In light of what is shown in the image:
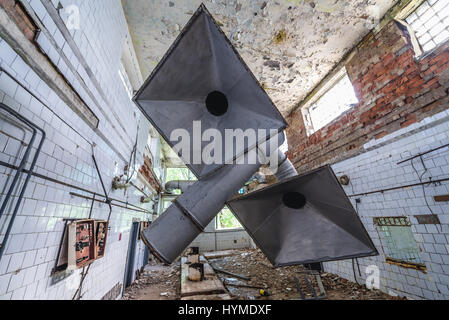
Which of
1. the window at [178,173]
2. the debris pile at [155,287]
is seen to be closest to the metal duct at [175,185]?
the window at [178,173]

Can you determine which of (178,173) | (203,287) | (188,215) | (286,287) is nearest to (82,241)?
(188,215)

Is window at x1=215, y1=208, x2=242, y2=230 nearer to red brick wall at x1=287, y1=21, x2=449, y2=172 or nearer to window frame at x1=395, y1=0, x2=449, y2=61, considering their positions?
red brick wall at x1=287, y1=21, x2=449, y2=172

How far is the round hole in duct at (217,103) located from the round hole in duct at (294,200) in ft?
3.80

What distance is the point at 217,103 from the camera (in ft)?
5.17

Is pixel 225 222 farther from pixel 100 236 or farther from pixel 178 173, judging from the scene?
pixel 100 236

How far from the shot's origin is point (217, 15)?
12.0 ft

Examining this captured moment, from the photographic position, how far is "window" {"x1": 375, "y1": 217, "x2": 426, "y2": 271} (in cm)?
311

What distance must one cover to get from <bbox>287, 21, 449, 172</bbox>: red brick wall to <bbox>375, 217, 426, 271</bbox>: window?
5.14 feet

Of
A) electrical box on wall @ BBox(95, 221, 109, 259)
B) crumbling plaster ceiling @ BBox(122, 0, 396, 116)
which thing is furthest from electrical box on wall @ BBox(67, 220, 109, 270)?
crumbling plaster ceiling @ BBox(122, 0, 396, 116)

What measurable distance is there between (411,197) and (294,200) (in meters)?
2.72

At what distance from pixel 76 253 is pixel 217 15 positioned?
454cm

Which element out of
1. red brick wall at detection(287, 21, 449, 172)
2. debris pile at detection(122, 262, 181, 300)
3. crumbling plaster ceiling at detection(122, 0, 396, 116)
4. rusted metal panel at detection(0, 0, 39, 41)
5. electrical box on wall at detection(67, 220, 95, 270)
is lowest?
debris pile at detection(122, 262, 181, 300)
